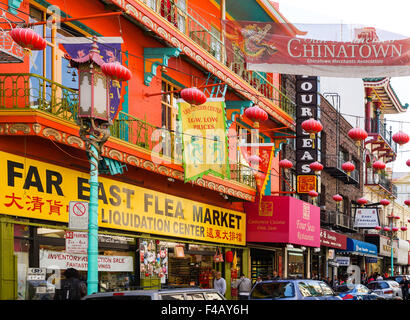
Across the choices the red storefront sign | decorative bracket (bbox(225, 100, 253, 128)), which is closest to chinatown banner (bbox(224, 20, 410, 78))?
decorative bracket (bbox(225, 100, 253, 128))

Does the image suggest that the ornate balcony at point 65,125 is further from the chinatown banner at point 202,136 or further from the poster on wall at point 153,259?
the poster on wall at point 153,259

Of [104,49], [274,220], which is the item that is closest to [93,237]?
[104,49]

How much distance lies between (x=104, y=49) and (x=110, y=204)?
3.96m

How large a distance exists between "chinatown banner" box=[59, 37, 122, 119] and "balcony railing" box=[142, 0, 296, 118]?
145 inches

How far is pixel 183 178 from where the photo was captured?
19172 mm

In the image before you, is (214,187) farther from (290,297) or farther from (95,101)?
(95,101)

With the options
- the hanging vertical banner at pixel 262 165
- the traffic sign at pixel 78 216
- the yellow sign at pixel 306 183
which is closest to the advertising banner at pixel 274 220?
the hanging vertical banner at pixel 262 165

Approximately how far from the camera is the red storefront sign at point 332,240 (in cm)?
3428

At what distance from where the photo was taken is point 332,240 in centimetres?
3650

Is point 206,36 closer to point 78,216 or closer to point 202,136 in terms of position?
point 202,136

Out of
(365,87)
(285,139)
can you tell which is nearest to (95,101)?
(285,139)

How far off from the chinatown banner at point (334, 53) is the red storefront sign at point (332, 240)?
21.1 m

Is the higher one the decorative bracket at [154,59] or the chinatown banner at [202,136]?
the decorative bracket at [154,59]
